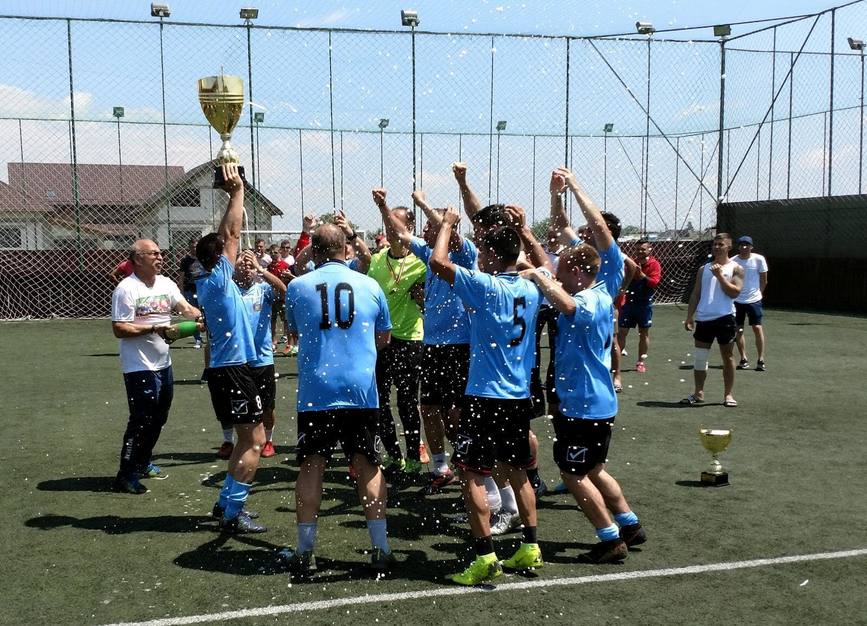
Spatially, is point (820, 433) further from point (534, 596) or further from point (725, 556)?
point (534, 596)

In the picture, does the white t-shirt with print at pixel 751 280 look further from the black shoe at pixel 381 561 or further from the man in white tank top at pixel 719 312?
the black shoe at pixel 381 561

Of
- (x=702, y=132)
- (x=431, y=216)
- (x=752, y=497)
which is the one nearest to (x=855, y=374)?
(x=752, y=497)

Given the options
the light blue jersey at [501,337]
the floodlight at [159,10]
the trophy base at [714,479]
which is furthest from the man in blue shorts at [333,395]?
the floodlight at [159,10]

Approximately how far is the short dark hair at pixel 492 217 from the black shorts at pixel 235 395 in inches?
79.6

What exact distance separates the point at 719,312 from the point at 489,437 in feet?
21.0

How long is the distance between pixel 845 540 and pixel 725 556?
940 mm

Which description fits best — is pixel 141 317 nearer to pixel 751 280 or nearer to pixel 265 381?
pixel 265 381

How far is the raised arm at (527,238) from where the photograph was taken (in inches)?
222

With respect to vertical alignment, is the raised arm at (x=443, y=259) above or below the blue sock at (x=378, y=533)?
above

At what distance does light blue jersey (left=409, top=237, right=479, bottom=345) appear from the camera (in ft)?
21.0

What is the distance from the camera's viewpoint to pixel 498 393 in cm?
508

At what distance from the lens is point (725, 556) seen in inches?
209

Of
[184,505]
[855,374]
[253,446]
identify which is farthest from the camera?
[855,374]

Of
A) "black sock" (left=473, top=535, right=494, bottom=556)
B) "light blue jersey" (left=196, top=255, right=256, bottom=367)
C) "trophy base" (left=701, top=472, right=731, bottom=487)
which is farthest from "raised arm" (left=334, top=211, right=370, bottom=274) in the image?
"trophy base" (left=701, top=472, right=731, bottom=487)
